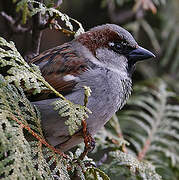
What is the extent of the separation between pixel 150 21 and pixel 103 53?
2218 millimetres

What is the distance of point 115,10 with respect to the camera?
4.12 m

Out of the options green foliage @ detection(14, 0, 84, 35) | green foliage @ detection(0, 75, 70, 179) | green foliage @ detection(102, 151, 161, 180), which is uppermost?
green foliage @ detection(14, 0, 84, 35)

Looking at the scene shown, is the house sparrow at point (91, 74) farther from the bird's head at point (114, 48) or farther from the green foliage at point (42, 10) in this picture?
the green foliage at point (42, 10)

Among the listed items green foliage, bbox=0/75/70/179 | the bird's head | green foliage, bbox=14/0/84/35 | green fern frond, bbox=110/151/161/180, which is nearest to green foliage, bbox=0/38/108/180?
green foliage, bbox=0/75/70/179

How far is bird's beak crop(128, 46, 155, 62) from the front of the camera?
214cm

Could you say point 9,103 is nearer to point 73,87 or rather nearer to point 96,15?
point 73,87

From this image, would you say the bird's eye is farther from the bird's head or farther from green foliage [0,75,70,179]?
green foliage [0,75,70,179]

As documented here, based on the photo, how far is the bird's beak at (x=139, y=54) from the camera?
7.03 feet

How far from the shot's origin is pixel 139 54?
2.16 m

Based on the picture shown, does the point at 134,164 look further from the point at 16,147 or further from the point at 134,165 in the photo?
the point at 16,147

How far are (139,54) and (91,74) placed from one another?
14.3 inches

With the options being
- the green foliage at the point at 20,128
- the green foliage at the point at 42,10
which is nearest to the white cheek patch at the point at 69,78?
the green foliage at the point at 42,10

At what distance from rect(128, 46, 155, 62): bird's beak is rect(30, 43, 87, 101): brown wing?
1.04 feet

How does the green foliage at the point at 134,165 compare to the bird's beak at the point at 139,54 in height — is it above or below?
below
